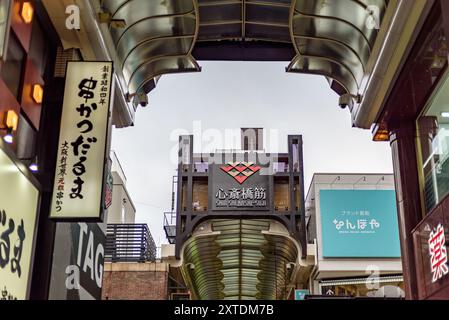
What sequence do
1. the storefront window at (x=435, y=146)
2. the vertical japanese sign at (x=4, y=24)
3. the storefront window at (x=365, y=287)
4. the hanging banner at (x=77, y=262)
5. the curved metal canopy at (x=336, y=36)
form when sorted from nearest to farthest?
the vertical japanese sign at (x=4, y=24) → the hanging banner at (x=77, y=262) → the curved metal canopy at (x=336, y=36) → the storefront window at (x=435, y=146) → the storefront window at (x=365, y=287)

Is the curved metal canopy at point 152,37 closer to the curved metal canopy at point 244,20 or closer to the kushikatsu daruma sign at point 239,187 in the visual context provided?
the curved metal canopy at point 244,20

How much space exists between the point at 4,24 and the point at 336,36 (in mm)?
5793

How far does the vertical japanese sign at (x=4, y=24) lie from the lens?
481 cm

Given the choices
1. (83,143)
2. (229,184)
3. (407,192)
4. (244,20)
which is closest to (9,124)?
(83,143)

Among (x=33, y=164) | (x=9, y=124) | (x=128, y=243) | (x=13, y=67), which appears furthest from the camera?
(x=128, y=243)

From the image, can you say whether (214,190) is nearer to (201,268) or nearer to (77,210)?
(201,268)

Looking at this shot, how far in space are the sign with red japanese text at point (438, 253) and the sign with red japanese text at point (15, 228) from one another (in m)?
4.97

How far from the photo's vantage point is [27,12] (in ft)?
21.1

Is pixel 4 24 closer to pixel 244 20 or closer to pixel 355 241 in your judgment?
pixel 244 20

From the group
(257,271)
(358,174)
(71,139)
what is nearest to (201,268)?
(257,271)

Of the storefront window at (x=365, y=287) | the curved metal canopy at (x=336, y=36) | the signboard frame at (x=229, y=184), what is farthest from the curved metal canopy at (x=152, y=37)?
the storefront window at (x=365, y=287)

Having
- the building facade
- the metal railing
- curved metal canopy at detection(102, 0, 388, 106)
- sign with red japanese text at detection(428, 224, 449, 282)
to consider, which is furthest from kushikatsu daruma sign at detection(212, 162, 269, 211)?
sign with red japanese text at detection(428, 224, 449, 282)

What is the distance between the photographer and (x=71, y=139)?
6.85 meters

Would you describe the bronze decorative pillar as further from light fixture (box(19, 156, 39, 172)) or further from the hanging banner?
light fixture (box(19, 156, 39, 172))
